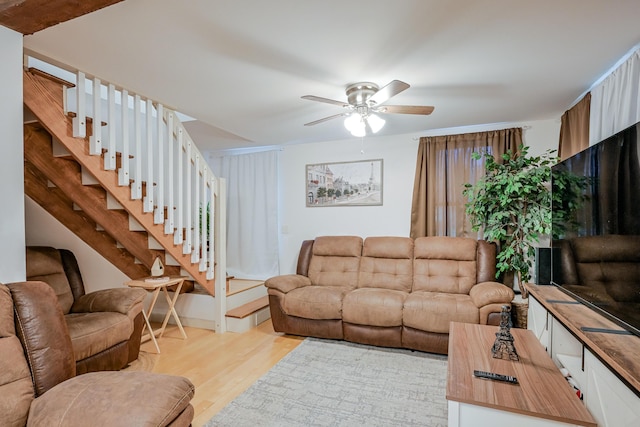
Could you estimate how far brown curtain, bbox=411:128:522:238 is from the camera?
380cm

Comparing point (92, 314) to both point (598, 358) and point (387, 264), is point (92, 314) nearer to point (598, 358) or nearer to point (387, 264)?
point (387, 264)

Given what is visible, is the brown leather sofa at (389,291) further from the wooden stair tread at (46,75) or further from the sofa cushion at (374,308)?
the wooden stair tread at (46,75)

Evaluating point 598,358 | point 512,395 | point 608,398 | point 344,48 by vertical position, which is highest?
point 344,48

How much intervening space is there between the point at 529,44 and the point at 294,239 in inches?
139

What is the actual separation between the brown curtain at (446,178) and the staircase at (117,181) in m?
2.36

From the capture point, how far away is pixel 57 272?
2.99 metres

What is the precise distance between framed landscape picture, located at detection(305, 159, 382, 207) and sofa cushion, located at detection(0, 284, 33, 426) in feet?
11.6

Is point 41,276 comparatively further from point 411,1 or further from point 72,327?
point 411,1

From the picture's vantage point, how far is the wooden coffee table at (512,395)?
4.26 feet

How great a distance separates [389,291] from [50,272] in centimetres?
317

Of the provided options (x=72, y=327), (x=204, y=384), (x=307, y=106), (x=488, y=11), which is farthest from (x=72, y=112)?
(x=488, y=11)

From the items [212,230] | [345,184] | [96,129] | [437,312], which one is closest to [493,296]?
[437,312]

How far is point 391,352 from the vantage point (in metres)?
3.07

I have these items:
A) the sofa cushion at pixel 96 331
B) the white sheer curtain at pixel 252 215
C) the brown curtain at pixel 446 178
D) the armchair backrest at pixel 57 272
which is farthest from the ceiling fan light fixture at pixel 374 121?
the armchair backrest at pixel 57 272
